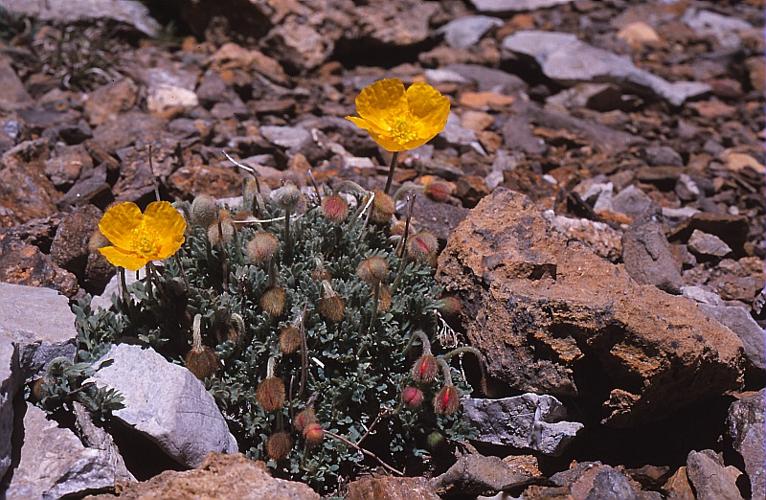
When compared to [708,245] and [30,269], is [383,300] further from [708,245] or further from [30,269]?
[708,245]

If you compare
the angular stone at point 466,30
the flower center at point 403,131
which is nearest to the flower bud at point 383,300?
the flower center at point 403,131

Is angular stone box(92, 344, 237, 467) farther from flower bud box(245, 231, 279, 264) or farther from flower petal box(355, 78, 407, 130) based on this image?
flower petal box(355, 78, 407, 130)

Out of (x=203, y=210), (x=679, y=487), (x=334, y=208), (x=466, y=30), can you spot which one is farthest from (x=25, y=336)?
(x=466, y=30)

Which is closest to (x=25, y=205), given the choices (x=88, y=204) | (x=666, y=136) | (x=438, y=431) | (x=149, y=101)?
(x=88, y=204)

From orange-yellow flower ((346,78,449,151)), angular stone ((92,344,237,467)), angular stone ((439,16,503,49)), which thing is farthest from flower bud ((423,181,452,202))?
angular stone ((439,16,503,49))

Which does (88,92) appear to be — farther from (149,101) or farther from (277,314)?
(277,314)

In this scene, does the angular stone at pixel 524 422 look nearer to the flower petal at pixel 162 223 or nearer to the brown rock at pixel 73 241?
the flower petal at pixel 162 223
